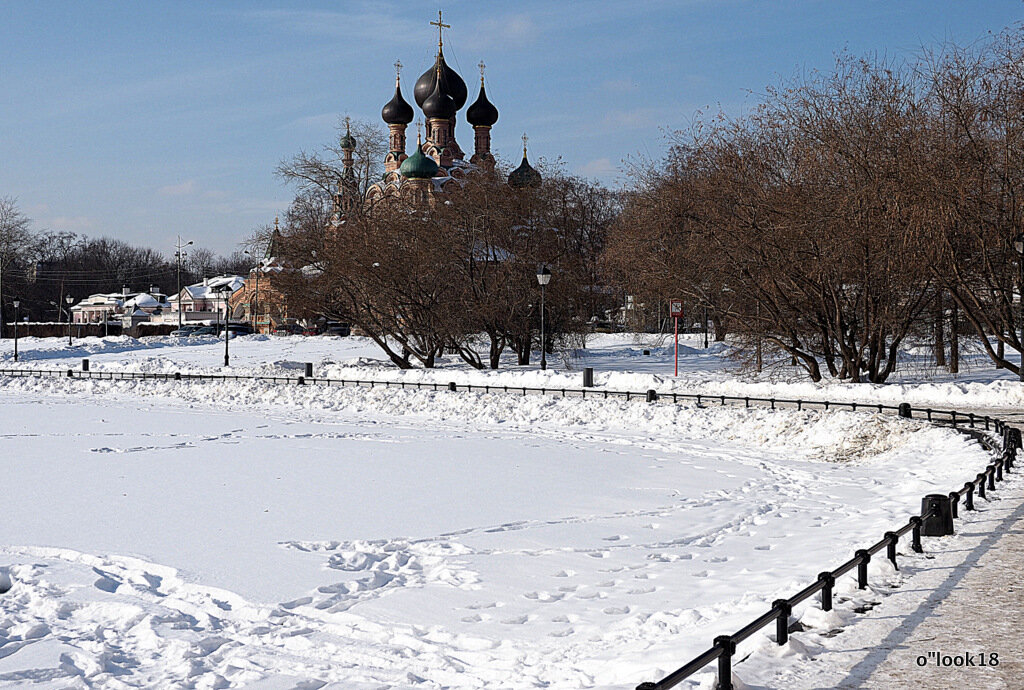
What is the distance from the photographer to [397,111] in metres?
90.2

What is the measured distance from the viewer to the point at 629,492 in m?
16.7

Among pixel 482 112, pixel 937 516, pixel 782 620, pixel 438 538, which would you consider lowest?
pixel 438 538

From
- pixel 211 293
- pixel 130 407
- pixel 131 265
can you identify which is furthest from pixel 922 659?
pixel 131 265

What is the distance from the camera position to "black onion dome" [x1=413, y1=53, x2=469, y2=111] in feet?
285

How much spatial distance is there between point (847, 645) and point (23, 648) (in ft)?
24.3

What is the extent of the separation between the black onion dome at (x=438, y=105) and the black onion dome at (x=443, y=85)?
463 millimetres

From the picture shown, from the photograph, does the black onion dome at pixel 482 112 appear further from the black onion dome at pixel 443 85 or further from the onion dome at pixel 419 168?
the onion dome at pixel 419 168

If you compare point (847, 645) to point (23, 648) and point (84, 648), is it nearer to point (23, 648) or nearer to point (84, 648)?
point (84, 648)

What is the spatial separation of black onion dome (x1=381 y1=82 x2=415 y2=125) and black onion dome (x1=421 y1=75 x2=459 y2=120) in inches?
95.3

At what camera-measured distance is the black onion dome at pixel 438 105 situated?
3403 inches

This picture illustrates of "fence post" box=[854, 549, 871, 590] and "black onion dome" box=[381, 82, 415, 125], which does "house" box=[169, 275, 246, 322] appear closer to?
"black onion dome" box=[381, 82, 415, 125]

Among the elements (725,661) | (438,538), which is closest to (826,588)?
(725,661)

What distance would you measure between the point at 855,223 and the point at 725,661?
22728mm

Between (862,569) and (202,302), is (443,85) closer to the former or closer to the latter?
(202,302)
